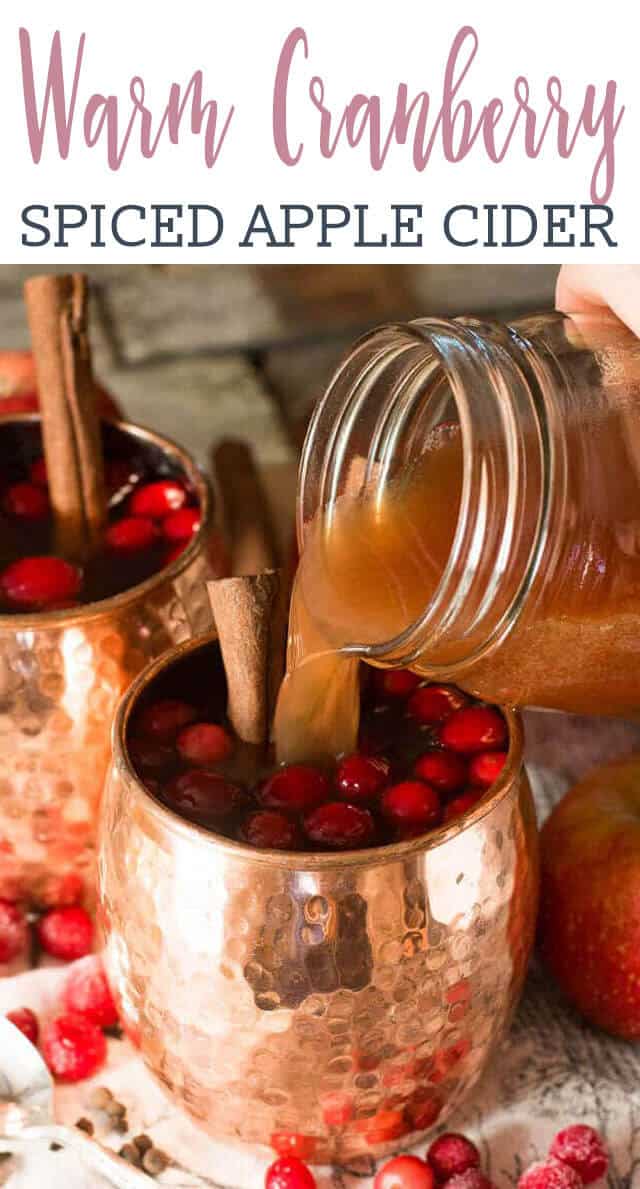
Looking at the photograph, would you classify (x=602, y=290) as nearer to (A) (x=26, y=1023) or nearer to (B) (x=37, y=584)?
(B) (x=37, y=584)

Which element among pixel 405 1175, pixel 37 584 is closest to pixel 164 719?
pixel 37 584

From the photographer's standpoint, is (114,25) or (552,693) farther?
(114,25)

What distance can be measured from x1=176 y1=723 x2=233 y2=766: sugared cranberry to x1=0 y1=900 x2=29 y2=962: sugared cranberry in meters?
0.17

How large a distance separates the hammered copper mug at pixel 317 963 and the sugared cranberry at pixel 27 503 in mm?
203

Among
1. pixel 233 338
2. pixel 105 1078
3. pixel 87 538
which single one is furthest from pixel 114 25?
pixel 105 1078

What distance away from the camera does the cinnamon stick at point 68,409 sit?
0.75m

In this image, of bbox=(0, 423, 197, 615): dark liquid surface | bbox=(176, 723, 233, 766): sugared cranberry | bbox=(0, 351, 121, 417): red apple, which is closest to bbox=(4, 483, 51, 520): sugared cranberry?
bbox=(0, 423, 197, 615): dark liquid surface

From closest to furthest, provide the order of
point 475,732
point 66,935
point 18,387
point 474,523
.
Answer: point 474,523, point 475,732, point 66,935, point 18,387

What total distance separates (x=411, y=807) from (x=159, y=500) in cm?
27

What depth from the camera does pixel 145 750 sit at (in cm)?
64

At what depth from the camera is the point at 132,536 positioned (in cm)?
78

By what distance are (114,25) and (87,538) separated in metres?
0.32

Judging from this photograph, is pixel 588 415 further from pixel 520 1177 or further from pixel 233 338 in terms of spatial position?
pixel 233 338

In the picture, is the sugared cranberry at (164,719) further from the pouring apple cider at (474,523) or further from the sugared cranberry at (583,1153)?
the sugared cranberry at (583,1153)
